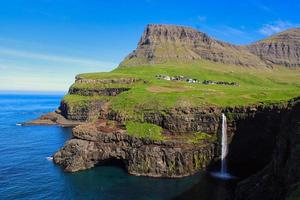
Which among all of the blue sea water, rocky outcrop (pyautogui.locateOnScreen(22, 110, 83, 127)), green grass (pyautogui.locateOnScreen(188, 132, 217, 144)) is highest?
green grass (pyautogui.locateOnScreen(188, 132, 217, 144))

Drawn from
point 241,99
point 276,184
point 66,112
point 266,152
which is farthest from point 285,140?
point 66,112

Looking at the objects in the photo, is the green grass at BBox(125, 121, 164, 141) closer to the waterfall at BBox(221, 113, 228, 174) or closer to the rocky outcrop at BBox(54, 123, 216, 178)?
the rocky outcrop at BBox(54, 123, 216, 178)

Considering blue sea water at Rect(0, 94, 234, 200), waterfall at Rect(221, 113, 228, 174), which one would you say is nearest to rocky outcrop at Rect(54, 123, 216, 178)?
waterfall at Rect(221, 113, 228, 174)

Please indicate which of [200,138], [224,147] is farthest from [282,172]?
[200,138]

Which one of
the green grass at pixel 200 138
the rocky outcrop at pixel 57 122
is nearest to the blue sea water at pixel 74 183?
the green grass at pixel 200 138

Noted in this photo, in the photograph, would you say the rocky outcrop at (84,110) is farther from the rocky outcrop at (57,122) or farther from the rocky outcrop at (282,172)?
the rocky outcrop at (282,172)
